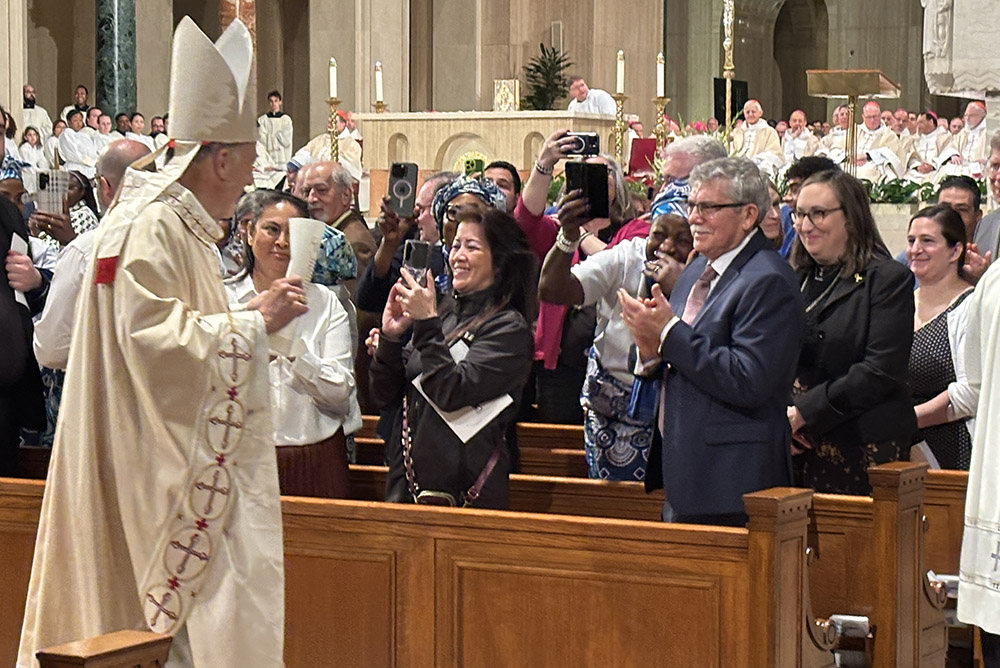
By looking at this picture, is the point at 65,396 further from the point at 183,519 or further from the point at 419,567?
the point at 419,567

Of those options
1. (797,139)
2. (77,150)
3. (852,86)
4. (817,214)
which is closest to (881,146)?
(797,139)

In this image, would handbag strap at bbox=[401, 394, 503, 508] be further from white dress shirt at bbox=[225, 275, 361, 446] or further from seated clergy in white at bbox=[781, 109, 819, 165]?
seated clergy in white at bbox=[781, 109, 819, 165]

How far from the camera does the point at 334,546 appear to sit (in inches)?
175

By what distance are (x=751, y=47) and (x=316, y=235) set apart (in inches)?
1088

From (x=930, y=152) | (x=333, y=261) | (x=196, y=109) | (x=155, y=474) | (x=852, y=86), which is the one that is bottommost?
(x=155, y=474)

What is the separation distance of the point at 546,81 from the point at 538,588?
16.3 m

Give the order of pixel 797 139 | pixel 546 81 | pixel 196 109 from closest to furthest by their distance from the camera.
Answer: pixel 196 109
pixel 546 81
pixel 797 139

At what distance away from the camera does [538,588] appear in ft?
13.9

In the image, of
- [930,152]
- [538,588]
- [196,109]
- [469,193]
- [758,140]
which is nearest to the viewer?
[196,109]

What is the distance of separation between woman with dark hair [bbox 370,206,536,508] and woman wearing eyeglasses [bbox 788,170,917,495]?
0.87m

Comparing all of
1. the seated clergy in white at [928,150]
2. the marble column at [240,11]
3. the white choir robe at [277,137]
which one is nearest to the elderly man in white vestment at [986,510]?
the seated clergy in white at [928,150]

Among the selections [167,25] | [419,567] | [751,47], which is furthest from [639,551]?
[751,47]

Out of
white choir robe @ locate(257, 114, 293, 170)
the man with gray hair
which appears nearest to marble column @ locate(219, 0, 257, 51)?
white choir robe @ locate(257, 114, 293, 170)

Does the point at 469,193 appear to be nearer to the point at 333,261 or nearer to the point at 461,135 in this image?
the point at 333,261
